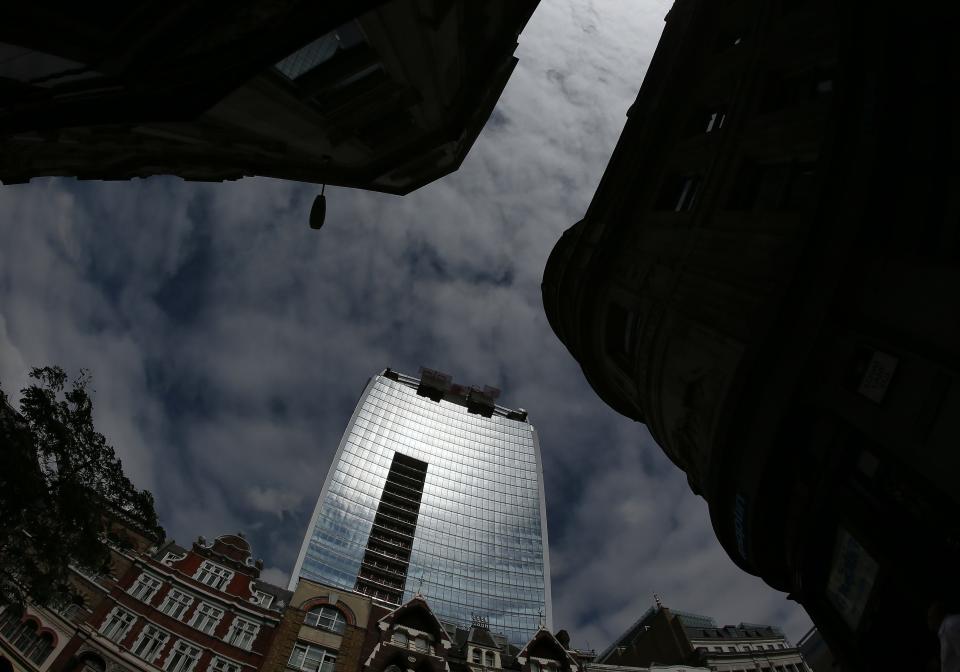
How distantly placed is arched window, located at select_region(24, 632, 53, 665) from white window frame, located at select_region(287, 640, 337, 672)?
492 inches

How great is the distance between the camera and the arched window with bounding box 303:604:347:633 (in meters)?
29.3

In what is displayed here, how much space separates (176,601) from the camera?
29.0 metres

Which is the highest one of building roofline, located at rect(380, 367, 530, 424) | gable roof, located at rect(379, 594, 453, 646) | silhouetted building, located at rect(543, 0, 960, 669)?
building roofline, located at rect(380, 367, 530, 424)

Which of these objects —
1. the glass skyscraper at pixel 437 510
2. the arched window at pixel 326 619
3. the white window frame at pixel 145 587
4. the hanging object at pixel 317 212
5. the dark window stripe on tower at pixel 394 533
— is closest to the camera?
the hanging object at pixel 317 212

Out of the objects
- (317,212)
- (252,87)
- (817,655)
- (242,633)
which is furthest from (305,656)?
(817,655)

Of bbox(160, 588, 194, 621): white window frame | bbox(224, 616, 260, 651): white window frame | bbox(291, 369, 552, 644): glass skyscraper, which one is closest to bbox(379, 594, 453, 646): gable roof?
bbox(224, 616, 260, 651): white window frame

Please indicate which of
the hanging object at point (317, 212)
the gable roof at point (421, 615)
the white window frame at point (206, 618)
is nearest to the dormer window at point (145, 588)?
the white window frame at point (206, 618)

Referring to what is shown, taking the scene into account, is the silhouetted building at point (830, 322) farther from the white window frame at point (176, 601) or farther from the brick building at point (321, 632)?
the white window frame at point (176, 601)

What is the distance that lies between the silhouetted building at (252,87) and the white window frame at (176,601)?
2655cm

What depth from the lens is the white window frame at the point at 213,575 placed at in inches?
1212

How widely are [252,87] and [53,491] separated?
17.9 metres

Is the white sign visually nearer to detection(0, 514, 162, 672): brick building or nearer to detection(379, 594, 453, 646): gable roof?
detection(379, 594, 453, 646): gable roof

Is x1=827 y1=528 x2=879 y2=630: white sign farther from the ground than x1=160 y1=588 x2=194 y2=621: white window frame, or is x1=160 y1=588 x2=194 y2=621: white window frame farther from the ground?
x1=160 y1=588 x2=194 y2=621: white window frame

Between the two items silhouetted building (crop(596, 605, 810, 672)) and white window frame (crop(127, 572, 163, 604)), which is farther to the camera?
silhouetted building (crop(596, 605, 810, 672))
